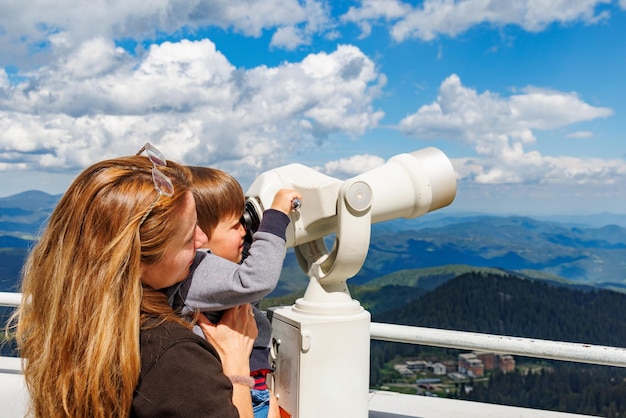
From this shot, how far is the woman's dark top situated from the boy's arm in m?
0.24

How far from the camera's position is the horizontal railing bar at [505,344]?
2146 millimetres

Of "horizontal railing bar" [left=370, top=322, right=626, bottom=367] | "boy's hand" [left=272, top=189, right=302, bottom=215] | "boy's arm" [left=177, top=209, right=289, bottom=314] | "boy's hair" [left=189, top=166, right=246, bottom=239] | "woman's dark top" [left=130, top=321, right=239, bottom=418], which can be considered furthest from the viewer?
"horizontal railing bar" [left=370, top=322, right=626, bottom=367]

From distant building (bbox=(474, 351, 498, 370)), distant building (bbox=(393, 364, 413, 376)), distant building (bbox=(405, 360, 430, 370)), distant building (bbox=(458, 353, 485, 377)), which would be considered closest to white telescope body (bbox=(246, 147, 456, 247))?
distant building (bbox=(393, 364, 413, 376))

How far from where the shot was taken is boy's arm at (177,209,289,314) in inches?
60.2

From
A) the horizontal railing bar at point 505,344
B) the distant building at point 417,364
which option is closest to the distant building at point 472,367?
the distant building at point 417,364

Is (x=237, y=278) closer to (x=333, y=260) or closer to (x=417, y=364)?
(x=333, y=260)

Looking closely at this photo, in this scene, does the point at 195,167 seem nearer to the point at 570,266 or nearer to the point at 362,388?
the point at 362,388

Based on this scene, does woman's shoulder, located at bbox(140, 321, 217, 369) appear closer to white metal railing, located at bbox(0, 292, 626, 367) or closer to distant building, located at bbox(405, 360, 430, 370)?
white metal railing, located at bbox(0, 292, 626, 367)

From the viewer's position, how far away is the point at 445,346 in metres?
2.33

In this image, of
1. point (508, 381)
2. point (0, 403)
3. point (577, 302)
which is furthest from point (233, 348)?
point (577, 302)

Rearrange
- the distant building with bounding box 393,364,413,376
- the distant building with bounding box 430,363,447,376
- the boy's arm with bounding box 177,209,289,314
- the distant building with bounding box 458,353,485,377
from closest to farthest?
1. the boy's arm with bounding box 177,209,289,314
2. the distant building with bounding box 393,364,413,376
3. the distant building with bounding box 458,353,485,377
4. the distant building with bounding box 430,363,447,376

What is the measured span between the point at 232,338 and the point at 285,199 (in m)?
0.43

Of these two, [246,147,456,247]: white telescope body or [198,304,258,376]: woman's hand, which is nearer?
[198,304,258,376]: woman's hand

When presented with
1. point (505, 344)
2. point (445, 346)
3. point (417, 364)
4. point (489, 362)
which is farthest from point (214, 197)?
point (489, 362)
